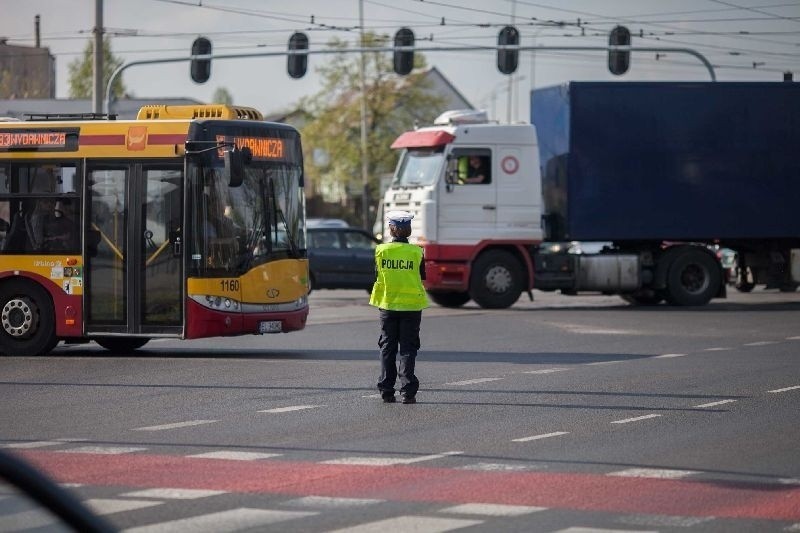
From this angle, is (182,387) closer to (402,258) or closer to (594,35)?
(402,258)

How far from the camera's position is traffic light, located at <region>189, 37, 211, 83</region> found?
118 ft

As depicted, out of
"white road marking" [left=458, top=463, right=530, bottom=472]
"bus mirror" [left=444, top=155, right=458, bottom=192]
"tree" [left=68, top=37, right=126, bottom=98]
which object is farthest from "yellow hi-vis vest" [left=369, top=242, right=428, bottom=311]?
"tree" [left=68, top=37, right=126, bottom=98]

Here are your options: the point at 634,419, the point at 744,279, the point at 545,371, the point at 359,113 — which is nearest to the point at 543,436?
the point at 634,419

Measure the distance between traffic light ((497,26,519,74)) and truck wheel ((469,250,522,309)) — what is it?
23.9 ft

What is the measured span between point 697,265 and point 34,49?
35.4m

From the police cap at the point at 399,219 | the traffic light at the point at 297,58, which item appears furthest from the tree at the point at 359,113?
the police cap at the point at 399,219

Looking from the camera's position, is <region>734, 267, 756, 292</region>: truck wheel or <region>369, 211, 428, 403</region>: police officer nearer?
<region>369, 211, 428, 403</region>: police officer

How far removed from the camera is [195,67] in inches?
1428

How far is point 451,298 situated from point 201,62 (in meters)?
9.33

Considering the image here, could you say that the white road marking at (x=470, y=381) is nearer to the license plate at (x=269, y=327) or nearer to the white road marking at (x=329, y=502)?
the license plate at (x=269, y=327)

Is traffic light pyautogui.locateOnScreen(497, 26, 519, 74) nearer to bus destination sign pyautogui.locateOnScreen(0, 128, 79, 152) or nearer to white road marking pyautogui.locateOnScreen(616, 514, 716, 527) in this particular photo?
bus destination sign pyautogui.locateOnScreen(0, 128, 79, 152)

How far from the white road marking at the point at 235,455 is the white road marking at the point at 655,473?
2292 mm

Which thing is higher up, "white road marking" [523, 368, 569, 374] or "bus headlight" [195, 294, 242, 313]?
"bus headlight" [195, 294, 242, 313]

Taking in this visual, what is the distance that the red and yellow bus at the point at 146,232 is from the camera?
18734 mm
